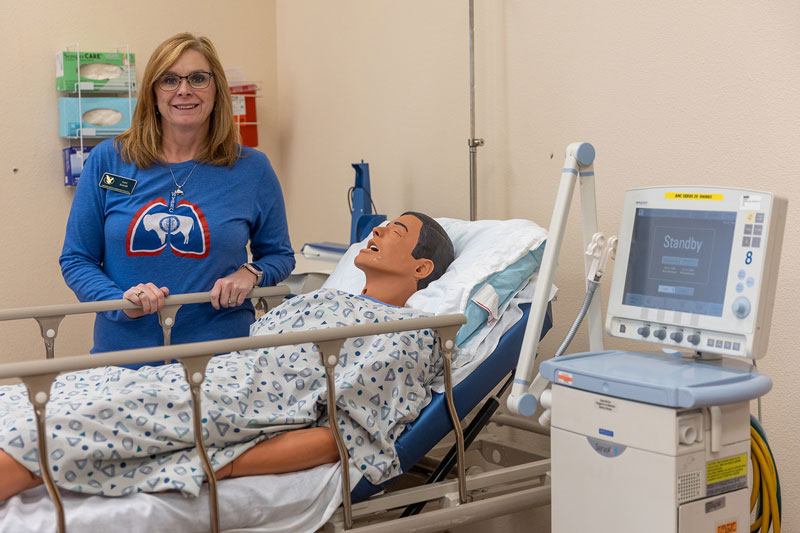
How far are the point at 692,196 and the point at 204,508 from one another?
3.94 ft

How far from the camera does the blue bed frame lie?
2.05 meters

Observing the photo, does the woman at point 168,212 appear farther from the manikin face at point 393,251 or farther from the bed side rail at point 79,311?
the manikin face at point 393,251

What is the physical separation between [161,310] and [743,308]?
1544 millimetres

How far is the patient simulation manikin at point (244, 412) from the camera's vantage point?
1.69 meters

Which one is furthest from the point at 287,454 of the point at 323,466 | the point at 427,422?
the point at 427,422

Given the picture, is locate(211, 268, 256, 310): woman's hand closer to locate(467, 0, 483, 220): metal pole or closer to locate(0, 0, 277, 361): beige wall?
locate(467, 0, 483, 220): metal pole

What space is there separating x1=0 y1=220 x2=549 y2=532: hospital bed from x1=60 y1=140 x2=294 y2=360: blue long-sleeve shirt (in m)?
0.10

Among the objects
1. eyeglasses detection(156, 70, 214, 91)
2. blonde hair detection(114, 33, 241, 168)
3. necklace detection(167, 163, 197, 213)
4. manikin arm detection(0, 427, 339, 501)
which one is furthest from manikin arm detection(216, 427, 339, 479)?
eyeglasses detection(156, 70, 214, 91)

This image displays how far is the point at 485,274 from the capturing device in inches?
91.9

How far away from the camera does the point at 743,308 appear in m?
1.67

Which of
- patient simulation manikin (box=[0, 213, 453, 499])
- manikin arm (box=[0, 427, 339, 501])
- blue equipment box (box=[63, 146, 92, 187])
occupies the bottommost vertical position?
manikin arm (box=[0, 427, 339, 501])

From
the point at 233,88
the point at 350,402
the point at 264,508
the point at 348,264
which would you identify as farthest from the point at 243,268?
the point at 233,88

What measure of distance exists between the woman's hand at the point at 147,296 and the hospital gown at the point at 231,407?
22 cm

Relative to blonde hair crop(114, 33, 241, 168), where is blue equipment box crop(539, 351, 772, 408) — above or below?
below
